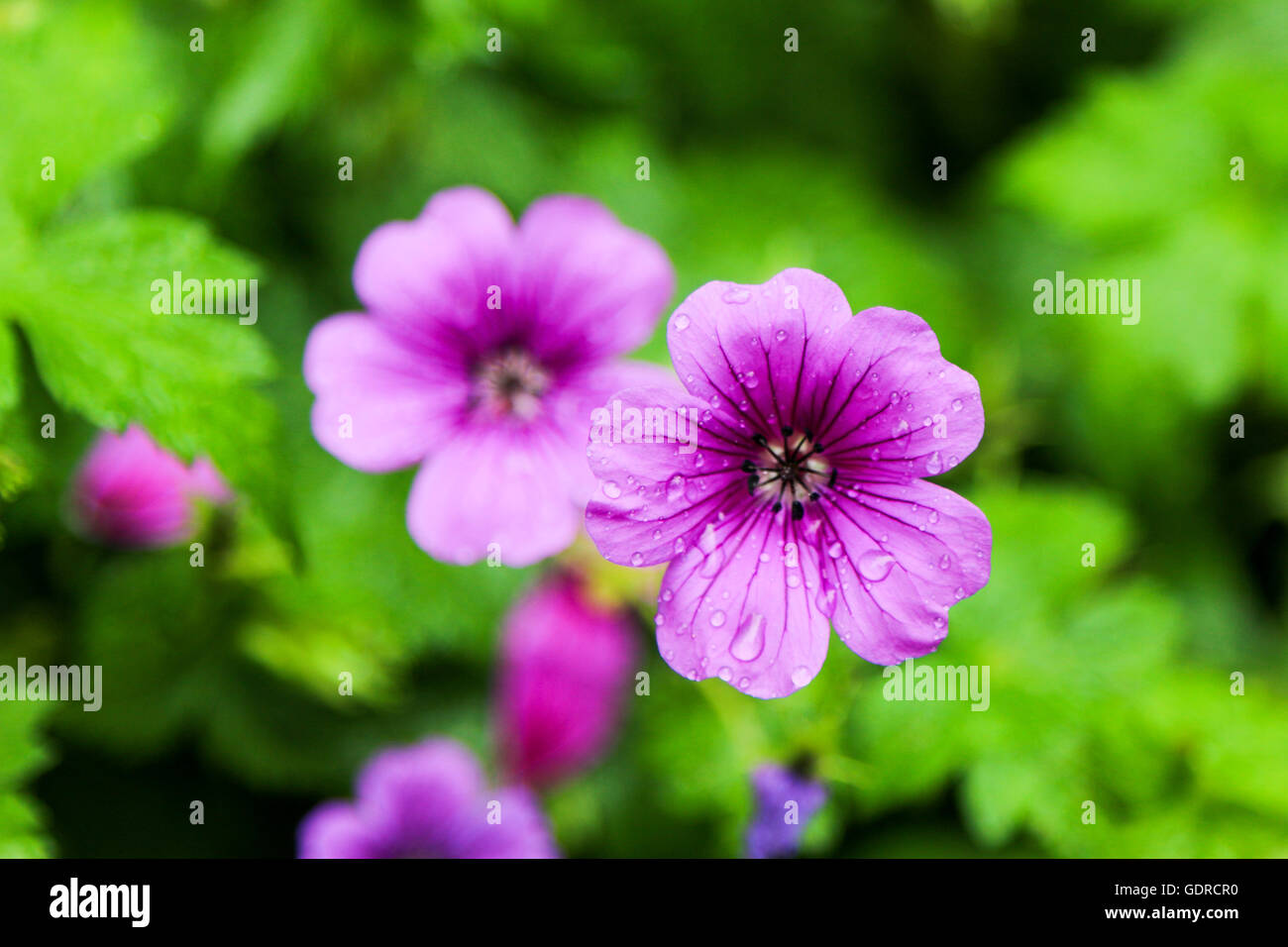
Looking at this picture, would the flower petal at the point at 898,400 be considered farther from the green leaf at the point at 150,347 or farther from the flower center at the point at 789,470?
the green leaf at the point at 150,347

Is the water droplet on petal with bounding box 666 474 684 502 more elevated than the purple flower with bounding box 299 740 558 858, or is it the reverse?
the water droplet on petal with bounding box 666 474 684 502

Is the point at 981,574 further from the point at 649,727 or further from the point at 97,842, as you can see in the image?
the point at 97,842

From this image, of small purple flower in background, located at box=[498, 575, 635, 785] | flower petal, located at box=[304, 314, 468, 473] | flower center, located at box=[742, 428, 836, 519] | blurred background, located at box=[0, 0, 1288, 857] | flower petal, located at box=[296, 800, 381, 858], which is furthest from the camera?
small purple flower in background, located at box=[498, 575, 635, 785]

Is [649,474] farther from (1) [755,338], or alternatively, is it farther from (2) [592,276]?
(2) [592,276]

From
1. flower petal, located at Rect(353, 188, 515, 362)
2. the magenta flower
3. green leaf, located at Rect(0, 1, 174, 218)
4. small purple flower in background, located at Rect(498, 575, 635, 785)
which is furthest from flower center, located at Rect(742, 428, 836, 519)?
green leaf, located at Rect(0, 1, 174, 218)

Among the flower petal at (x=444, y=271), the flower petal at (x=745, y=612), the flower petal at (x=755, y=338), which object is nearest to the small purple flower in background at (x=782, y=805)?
the flower petal at (x=745, y=612)

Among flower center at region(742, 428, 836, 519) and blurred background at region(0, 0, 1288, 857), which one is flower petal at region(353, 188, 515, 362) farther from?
flower center at region(742, 428, 836, 519)

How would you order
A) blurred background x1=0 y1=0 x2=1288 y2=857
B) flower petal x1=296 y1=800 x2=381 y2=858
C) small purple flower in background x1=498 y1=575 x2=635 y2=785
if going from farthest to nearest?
1. small purple flower in background x1=498 y1=575 x2=635 y2=785
2. flower petal x1=296 y1=800 x2=381 y2=858
3. blurred background x1=0 y1=0 x2=1288 y2=857

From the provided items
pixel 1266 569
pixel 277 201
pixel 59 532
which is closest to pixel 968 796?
pixel 1266 569
